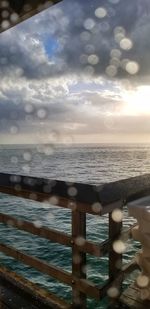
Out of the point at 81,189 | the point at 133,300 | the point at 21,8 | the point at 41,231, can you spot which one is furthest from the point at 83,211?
the point at 21,8

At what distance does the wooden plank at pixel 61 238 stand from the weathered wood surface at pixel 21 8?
2488 mm

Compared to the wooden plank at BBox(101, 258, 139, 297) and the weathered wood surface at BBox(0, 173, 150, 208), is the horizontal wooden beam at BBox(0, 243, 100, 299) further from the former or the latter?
the weathered wood surface at BBox(0, 173, 150, 208)

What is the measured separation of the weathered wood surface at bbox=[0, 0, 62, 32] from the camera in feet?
10.7

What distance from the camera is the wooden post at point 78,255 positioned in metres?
2.67

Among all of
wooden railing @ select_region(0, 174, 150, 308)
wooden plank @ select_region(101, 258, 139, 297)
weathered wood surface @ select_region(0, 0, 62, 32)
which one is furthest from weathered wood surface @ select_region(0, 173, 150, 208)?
weathered wood surface @ select_region(0, 0, 62, 32)

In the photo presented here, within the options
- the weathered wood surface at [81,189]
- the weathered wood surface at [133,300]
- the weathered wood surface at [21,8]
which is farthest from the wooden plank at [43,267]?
the weathered wood surface at [21,8]

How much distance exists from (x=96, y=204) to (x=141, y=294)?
1197mm

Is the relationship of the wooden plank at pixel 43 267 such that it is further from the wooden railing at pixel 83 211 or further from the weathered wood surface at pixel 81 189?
the weathered wood surface at pixel 81 189

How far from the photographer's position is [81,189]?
100 inches

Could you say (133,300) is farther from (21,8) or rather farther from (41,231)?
(21,8)

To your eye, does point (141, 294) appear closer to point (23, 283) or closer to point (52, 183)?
point (52, 183)

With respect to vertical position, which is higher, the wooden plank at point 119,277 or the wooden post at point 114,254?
the wooden post at point 114,254

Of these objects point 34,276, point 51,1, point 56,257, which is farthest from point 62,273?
point 56,257

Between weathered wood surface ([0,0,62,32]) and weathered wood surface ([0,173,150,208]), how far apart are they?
1972mm
